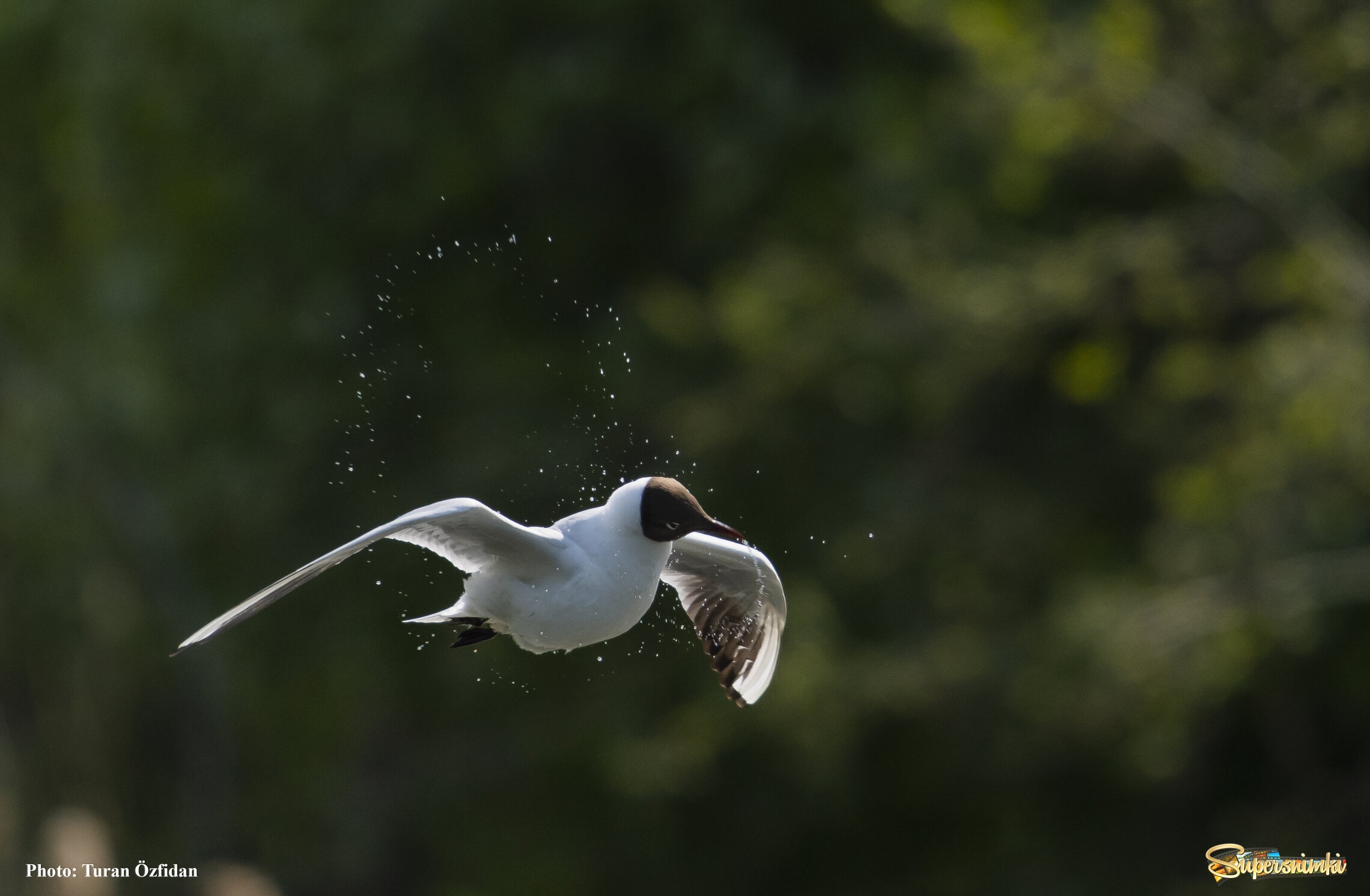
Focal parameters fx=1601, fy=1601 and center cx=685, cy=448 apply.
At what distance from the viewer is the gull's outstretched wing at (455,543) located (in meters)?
2.58

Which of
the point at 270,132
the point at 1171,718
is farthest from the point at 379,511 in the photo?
the point at 1171,718

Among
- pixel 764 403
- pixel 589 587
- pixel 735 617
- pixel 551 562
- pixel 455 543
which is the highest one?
pixel 764 403

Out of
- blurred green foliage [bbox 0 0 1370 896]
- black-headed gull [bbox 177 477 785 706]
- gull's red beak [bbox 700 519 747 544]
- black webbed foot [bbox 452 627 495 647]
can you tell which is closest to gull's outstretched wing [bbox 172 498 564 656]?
black-headed gull [bbox 177 477 785 706]

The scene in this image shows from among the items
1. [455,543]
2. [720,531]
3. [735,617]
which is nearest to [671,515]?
[720,531]

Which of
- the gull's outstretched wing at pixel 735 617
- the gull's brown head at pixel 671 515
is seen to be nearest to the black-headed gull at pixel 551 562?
the gull's brown head at pixel 671 515

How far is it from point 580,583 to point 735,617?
128 centimetres

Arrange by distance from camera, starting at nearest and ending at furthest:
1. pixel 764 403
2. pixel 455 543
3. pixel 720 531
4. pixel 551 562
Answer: pixel 720 531 < pixel 551 562 < pixel 455 543 < pixel 764 403

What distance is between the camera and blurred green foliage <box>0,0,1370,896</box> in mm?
7875

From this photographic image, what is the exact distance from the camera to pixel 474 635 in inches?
119

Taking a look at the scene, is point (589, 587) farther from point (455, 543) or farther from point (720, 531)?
point (455, 543)

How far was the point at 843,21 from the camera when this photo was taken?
32.1 ft

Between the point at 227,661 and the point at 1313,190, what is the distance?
28.3 ft

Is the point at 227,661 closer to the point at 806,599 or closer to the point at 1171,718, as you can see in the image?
the point at 806,599

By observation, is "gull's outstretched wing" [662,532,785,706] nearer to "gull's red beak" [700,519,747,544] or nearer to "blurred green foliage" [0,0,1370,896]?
"gull's red beak" [700,519,747,544]
